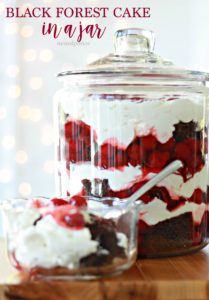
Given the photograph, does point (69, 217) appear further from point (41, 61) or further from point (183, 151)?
point (41, 61)

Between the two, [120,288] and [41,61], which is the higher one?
[41,61]

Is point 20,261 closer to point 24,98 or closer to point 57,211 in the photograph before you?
point 57,211

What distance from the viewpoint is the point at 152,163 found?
67cm

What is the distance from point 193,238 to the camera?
707mm

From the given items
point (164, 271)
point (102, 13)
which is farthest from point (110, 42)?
Result: point (164, 271)

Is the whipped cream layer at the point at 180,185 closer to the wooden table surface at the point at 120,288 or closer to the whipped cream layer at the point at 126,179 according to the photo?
the whipped cream layer at the point at 126,179

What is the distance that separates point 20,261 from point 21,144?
1120mm

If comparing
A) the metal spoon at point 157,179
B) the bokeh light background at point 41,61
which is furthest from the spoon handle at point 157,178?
the bokeh light background at point 41,61

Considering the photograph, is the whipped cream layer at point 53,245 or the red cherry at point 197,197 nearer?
the whipped cream layer at point 53,245

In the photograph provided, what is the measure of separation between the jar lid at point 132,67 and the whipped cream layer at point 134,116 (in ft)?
0.09

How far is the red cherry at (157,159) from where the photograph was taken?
0.67m

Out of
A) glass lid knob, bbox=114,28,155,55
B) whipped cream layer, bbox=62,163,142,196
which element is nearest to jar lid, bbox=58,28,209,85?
glass lid knob, bbox=114,28,155,55

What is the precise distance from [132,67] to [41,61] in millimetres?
1004

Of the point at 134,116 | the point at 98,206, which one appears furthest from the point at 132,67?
the point at 98,206
